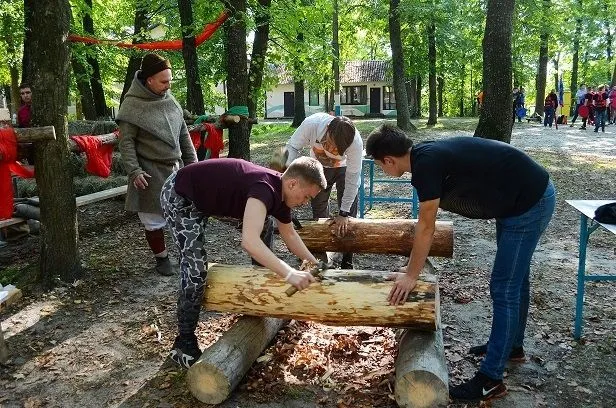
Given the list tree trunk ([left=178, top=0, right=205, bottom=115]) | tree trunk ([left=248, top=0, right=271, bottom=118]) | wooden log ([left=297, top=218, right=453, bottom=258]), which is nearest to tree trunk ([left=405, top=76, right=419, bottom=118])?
tree trunk ([left=248, top=0, right=271, bottom=118])

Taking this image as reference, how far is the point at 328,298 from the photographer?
123 inches

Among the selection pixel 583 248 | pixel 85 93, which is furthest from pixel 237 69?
pixel 85 93

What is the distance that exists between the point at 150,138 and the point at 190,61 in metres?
4.65

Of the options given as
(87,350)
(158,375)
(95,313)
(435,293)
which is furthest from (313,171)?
(95,313)

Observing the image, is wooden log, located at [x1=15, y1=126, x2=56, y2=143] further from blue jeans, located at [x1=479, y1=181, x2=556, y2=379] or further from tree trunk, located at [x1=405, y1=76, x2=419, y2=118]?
tree trunk, located at [x1=405, y1=76, x2=419, y2=118]

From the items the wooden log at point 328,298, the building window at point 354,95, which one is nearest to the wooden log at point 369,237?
the wooden log at point 328,298

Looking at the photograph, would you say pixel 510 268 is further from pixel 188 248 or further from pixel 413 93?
pixel 413 93

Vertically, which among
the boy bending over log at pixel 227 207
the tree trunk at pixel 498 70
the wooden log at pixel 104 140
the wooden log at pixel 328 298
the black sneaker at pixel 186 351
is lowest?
the black sneaker at pixel 186 351

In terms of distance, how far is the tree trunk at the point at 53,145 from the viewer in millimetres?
4414

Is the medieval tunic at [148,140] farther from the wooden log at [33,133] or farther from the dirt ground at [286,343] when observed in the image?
the dirt ground at [286,343]

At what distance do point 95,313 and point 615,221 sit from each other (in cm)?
387

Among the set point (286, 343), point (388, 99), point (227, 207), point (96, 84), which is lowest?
point (286, 343)

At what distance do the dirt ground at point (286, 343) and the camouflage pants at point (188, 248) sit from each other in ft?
1.39

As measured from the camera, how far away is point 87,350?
12.1ft
